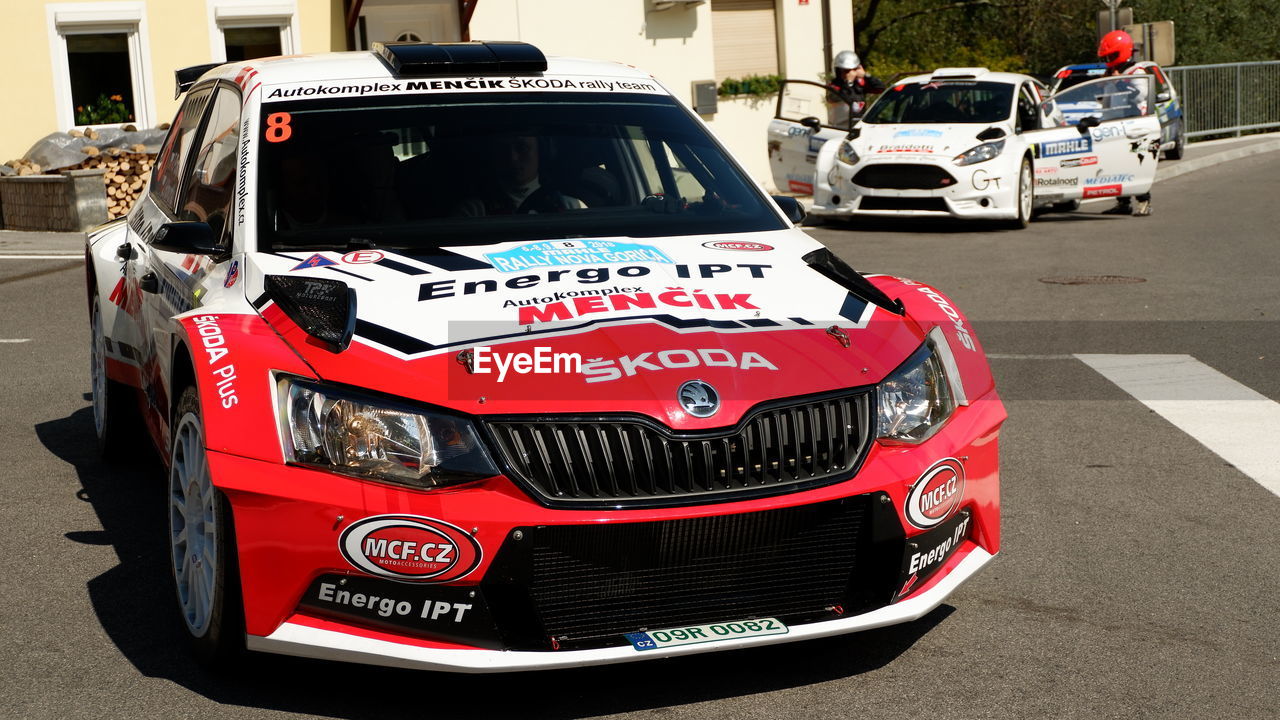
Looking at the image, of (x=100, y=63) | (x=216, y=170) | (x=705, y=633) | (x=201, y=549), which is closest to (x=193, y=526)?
(x=201, y=549)

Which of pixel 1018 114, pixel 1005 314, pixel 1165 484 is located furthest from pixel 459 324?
pixel 1018 114

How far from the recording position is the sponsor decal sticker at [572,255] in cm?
445

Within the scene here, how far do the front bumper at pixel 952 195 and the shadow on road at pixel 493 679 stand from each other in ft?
41.5

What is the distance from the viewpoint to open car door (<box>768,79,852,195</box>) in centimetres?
1794

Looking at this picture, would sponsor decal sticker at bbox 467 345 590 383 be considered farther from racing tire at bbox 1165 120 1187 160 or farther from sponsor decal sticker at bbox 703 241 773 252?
racing tire at bbox 1165 120 1187 160

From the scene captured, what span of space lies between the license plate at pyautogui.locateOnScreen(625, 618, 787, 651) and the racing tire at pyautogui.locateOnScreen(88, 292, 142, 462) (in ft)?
10.9

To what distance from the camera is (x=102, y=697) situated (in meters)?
4.07

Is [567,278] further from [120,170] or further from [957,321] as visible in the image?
[120,170]

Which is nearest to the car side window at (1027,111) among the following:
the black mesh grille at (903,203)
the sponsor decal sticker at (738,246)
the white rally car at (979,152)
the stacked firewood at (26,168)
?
the white rally car at (979,152)

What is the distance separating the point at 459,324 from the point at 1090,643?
6.43 feet

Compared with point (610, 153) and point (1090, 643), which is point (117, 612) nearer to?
point (610, 153)

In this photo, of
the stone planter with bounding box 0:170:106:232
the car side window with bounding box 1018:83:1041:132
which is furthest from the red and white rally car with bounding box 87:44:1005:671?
the stone planter with bounding box 0:170:106:232

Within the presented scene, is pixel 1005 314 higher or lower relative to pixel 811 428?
lower

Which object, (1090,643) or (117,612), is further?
(117,612)
